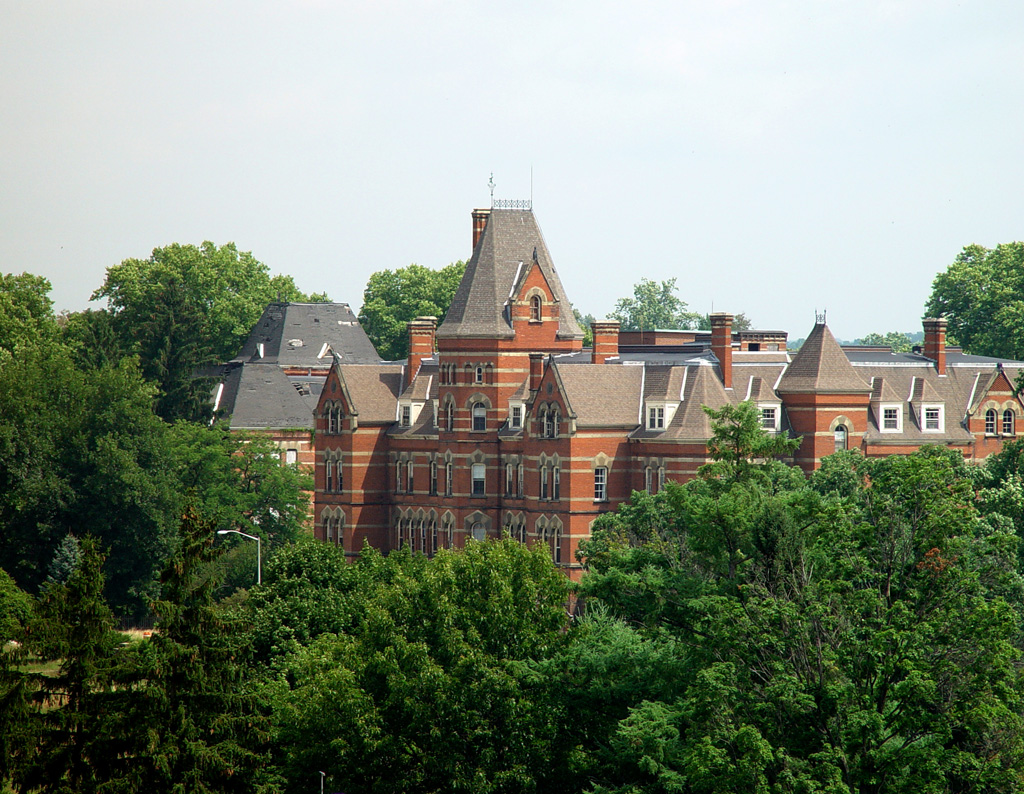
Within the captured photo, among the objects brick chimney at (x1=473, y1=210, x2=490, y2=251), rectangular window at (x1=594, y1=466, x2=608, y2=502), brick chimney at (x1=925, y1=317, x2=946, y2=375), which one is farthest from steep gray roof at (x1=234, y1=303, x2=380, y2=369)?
brick chimney at (x1=925, y1=317, x2=946, y2=375)

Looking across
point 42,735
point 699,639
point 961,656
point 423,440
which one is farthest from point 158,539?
point 961,656

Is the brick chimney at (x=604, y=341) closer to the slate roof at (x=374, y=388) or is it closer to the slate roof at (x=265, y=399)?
the slate roof at (x=374, y=388)

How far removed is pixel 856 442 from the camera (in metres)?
88.8

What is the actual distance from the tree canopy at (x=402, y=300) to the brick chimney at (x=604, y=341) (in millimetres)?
60715

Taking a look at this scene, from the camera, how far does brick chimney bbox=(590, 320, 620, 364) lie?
302 ft

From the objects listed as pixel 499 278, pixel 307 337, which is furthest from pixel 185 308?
pixel 499 278

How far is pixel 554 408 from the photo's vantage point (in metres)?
88.1

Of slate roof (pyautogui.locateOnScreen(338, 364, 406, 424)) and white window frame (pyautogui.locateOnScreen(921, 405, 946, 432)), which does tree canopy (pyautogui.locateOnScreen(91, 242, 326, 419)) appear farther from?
white window frame (pyautogui.locateOnScreen(921, 405, 946, 432))

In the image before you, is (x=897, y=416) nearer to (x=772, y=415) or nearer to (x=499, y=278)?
(x=772, y=415)

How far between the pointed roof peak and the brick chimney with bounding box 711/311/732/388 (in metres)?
2.69

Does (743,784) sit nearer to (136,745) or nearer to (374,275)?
(136,745)

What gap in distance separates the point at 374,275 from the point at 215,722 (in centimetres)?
11808

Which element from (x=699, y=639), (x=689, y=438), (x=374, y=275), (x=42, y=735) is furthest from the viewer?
(x=374, y=275)

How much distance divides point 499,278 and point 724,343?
1305 cm
